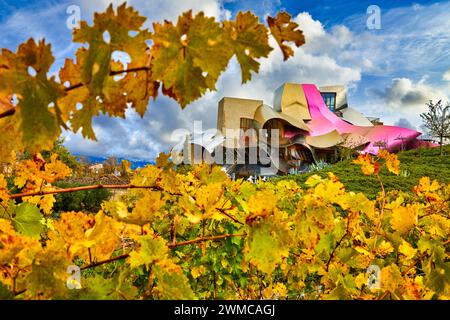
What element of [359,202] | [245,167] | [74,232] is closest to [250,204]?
[74,232]

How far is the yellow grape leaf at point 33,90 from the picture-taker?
1.44 ft

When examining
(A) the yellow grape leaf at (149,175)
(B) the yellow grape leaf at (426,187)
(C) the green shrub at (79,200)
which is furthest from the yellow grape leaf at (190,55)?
(C) the green shrub at (79,200)

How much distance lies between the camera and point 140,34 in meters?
0.47

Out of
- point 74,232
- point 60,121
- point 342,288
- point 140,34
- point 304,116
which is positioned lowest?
point 342,288

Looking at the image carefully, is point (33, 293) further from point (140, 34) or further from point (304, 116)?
point (304, 116)

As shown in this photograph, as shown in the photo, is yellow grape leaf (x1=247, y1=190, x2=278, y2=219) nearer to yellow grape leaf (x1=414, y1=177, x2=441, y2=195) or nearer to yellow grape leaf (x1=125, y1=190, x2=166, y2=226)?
yellow grape leaf (x1=125, y1=190, x2=166, y2=226)

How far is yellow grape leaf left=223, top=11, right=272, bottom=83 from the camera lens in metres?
0.49

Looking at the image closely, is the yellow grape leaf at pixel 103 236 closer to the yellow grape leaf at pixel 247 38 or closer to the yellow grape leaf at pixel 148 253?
the yellow grape leaf at pixel 148 253

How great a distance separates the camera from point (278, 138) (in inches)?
1018

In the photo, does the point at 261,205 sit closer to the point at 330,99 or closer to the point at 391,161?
the point at 391,161

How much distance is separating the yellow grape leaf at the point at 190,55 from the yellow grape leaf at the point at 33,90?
14cm

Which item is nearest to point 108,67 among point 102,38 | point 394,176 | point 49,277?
point 102,38
